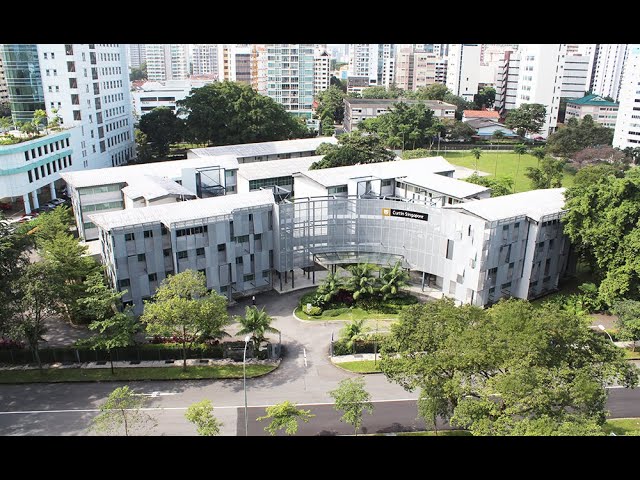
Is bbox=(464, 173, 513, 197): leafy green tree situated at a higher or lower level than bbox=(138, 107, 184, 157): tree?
lower

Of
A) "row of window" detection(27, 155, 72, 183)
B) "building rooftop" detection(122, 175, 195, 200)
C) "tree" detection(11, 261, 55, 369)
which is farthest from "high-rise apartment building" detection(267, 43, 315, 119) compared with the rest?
"tree" detection(11, 261, 55, 369)

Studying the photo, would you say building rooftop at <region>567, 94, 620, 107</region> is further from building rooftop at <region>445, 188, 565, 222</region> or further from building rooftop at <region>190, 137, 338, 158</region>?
building rooftop at <region>445, 188, 565, 222</region>

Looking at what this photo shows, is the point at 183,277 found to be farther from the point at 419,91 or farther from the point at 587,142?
the point at 419,91

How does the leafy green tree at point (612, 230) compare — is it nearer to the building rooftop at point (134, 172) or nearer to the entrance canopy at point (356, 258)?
the entrance canopy at point (356, 258)

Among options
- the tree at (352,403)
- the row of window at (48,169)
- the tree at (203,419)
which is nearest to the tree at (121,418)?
the tree at (203,419)

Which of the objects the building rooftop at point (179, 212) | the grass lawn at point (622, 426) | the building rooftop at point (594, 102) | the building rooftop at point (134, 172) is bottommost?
the grass lawn at point (622, 426)

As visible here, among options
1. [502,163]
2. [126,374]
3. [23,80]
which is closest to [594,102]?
[502,163]
